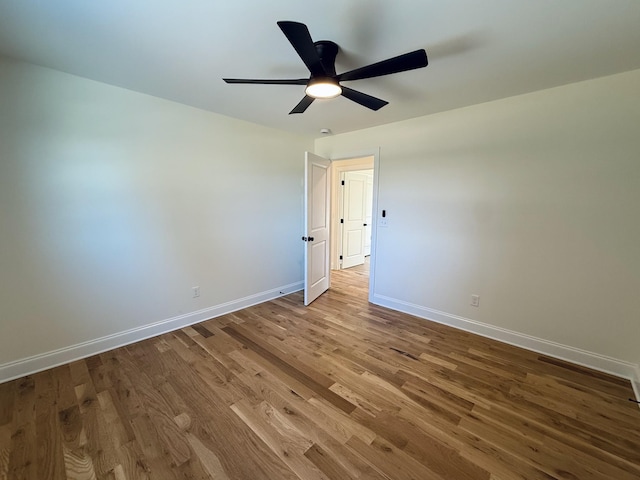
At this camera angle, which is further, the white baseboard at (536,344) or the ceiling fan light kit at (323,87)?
the white baseboard at (536,344)

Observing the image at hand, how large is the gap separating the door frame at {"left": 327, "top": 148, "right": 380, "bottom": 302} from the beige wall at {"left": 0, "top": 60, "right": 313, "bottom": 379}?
128 cm

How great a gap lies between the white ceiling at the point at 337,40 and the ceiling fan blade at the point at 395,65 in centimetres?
25

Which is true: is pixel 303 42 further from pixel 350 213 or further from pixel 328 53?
pixel 350 213

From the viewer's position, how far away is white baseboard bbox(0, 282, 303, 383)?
2.07 meters

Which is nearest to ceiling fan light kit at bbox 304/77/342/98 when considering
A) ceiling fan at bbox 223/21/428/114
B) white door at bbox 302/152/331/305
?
ceiling fan at bbox 223/21/428/114

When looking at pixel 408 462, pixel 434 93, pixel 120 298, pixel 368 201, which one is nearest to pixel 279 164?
pixel 434 93

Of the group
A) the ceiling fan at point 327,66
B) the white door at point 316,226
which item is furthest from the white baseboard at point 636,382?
the white door at point 316,226

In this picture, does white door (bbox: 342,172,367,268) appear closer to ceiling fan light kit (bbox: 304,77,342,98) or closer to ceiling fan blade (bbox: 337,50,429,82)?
ceiling fan light kit (bbox: 304,77,342,98)

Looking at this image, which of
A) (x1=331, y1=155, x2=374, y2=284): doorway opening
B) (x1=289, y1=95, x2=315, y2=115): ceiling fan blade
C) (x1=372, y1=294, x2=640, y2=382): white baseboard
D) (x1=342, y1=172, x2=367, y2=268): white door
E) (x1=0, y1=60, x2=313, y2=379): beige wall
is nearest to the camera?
(x1=289, y1=95, x2=315, y2=115): ceiling fan blade

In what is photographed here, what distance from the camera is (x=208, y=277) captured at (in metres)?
3.12

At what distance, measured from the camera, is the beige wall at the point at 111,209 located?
6.59 ft

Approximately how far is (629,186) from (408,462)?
2621 mm

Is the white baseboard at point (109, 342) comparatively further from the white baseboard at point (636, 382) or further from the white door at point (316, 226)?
the white baseboard at point (636, 382)

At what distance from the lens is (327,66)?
65.6 inches
